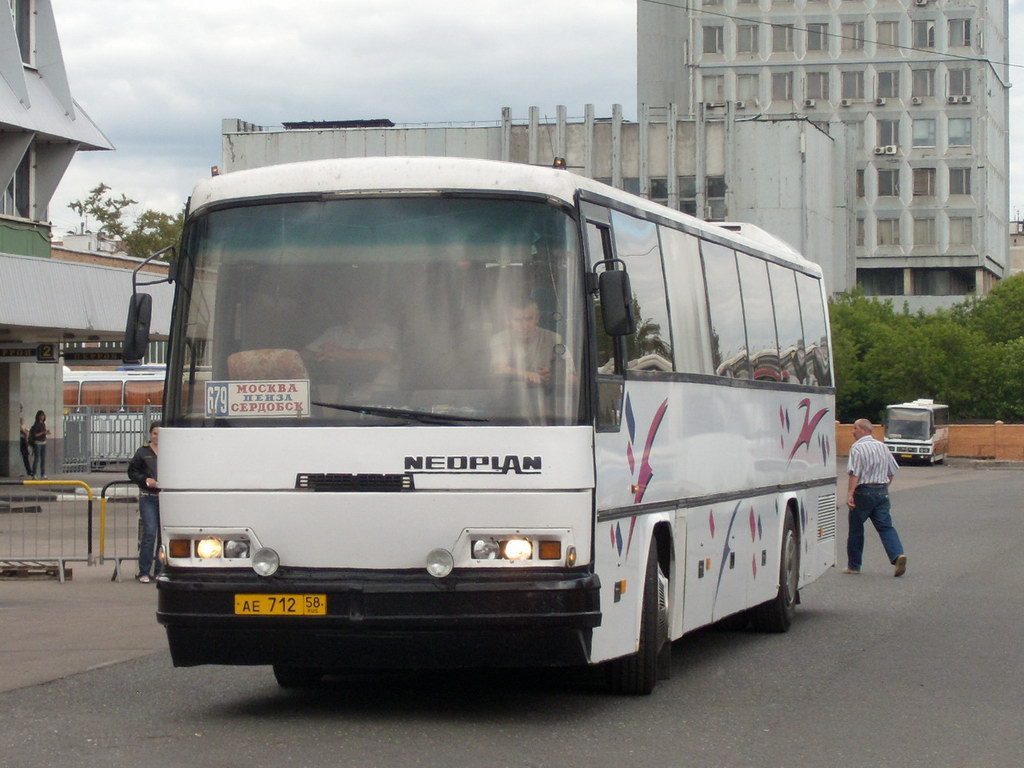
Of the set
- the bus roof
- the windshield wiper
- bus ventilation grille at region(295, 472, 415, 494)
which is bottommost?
bus ventilation grille at region(295, 472, 415, 494)

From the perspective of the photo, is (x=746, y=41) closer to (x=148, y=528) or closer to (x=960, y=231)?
(x=960, y=231)

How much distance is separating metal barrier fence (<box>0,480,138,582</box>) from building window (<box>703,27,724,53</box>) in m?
91.8

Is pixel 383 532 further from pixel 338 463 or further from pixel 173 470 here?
pixel 173 470

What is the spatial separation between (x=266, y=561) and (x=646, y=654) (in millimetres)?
2383

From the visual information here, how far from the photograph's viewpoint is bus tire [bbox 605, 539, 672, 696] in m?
9.92

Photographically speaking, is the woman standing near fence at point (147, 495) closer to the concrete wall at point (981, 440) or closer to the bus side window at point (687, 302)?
the bus side window at point (687, 302)

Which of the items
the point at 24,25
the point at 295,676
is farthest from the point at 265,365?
the point at 24,25

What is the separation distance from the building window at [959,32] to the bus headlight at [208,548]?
102m

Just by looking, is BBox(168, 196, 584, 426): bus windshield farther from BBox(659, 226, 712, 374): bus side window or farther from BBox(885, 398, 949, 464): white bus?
BBox(885, 398, 949, 464): white bus

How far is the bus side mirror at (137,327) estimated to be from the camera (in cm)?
944

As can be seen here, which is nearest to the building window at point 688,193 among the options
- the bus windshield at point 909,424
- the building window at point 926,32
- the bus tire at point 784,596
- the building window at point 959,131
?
the bus windshield at point 909,424

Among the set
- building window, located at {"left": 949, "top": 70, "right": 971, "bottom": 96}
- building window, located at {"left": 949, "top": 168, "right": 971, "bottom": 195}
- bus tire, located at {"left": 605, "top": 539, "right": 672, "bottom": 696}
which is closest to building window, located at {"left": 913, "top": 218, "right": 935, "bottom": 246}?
building window, located at {"left": 949, "top": 168, "right": 971, "bottom": 195}

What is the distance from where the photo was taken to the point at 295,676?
1043 centimetres

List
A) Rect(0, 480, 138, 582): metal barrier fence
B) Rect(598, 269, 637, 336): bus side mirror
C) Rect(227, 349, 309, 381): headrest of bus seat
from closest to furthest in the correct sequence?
Rect(598, 269, 637, 336): bus side mirror, Rect(227, 349, 309, 381): headrest of bus seat, Rect(0, 480, 138, 582): metal barrier fence
